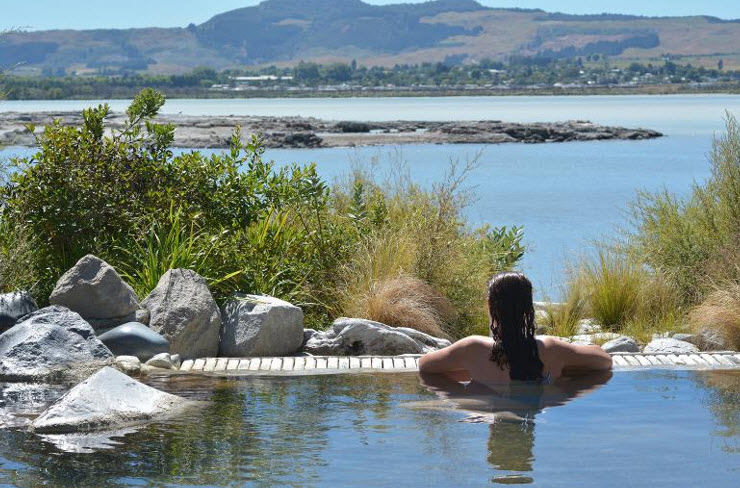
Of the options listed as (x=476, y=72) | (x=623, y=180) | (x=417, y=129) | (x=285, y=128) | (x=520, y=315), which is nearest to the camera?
(x=520, y=315)

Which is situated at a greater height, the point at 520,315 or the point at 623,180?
the point at 520,315

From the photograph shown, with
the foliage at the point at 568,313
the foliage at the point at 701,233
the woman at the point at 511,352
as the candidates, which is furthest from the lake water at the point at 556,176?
the woman at the point at 511,352

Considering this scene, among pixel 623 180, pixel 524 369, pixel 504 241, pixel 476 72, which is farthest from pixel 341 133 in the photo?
pixel 476 72

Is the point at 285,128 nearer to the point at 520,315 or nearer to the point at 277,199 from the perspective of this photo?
the point at 277,199

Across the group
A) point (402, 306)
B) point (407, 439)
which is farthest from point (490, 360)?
point (402, 306)

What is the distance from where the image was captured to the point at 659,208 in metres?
13.3

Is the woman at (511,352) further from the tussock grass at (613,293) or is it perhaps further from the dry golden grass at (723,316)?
the tussock grass at (613,293)

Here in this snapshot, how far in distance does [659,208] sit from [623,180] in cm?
2808

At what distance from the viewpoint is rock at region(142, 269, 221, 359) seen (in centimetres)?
925

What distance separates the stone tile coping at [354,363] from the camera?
8734mm

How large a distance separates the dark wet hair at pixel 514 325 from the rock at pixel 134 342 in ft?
9.65

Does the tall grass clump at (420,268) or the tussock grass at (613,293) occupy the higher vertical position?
the tall grass clump at (420,268)

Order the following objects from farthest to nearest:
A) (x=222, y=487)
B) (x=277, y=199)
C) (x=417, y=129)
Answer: (x=417, y=129) < (x=277, y=199) < (x=222, y=487)

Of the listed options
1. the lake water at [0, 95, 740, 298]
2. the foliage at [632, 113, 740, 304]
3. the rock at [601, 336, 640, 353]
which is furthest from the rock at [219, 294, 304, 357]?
the foliage at [632, 113, 740, 304]
